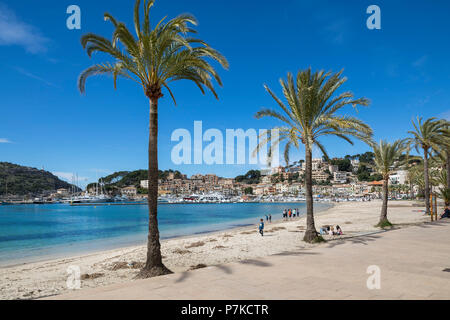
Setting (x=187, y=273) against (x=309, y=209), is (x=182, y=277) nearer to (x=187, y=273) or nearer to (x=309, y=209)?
(x=187, y=273)

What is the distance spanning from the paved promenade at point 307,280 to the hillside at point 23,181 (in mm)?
A: 185674

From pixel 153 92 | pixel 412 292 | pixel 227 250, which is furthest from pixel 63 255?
pixel 412 292

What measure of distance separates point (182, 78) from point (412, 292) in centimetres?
807

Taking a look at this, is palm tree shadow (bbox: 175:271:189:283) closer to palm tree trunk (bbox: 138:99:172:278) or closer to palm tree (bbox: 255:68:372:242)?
palm tree trunk (bbox: 138:99:172:278)

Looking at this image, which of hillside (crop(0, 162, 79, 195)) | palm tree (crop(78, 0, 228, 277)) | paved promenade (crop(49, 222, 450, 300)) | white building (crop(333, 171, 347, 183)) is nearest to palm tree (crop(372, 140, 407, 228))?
paved promenade (crop(49, 222, 450, 300))

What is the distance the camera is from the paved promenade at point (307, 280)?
17.6ft

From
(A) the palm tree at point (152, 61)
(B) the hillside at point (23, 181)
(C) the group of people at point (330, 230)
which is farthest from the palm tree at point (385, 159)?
(B) the hillside at point (23, 181)

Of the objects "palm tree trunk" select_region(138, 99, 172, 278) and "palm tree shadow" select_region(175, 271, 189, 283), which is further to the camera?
"palm tree trunk" select_region(138, 99, 172, 278)

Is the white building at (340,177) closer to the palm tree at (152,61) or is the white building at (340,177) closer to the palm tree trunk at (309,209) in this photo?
the palm tree trunk at (309,209)

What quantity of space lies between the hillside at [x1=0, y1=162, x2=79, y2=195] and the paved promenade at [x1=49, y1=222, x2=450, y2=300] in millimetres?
185674

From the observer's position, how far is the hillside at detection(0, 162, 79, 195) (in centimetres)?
16034

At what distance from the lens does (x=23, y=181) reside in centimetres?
17162

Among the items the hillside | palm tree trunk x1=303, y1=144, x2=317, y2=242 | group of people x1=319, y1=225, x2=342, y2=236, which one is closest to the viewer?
palm tree trunk x1=303, y1=144, x2=317, y2=242
